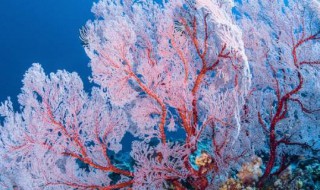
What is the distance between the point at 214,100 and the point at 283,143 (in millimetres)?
2214

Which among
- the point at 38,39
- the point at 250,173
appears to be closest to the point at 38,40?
the point at 38,39

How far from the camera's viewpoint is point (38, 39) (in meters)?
46.4

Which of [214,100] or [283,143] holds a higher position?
[214,100]

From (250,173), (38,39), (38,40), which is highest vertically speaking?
(38,39)

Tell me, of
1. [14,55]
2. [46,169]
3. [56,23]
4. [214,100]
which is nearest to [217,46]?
[214,100]

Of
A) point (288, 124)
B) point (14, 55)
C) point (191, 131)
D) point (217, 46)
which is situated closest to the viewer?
point (191, 131)

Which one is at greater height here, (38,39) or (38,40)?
(38,39)

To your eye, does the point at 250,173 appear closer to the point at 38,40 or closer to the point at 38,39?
the point at 38,40

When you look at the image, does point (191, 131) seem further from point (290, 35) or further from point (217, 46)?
point (290, 35)

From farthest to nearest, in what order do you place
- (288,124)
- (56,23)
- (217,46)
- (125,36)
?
(56,23) → (288,124) → (217,46) → (125,36)

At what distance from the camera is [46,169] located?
357 centimetres

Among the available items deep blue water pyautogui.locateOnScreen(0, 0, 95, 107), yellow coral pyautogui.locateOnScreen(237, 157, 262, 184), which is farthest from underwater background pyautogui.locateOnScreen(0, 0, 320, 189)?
yellow coral pyautogui.locateOnScreen(237, 157, 262, 184)

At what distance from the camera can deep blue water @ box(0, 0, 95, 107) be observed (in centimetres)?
4262

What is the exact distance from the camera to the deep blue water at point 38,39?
4262 cm
